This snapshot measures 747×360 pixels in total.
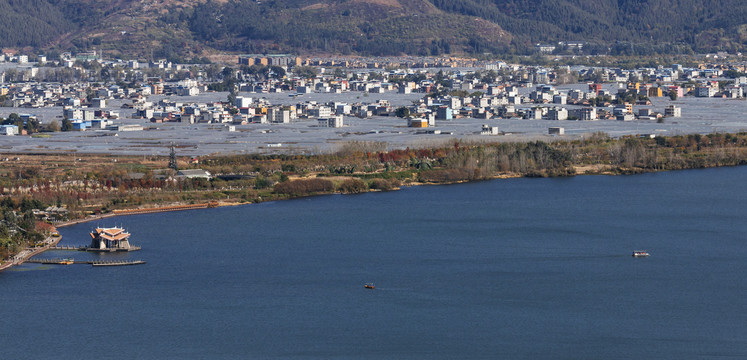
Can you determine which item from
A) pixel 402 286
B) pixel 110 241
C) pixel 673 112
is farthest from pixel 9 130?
pixel 402 286

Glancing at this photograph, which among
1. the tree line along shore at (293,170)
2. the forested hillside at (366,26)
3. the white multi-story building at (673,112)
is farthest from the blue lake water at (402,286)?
the forested hillside at (366,26)

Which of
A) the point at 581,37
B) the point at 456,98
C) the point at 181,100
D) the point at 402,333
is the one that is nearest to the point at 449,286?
the point at 402,333

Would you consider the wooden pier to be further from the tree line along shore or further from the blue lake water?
the tree line along shore

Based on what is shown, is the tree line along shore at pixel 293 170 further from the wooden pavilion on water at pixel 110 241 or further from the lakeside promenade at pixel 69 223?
the wooden pavilion on water at pixel 110 241

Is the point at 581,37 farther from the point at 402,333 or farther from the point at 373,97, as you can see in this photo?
the point at 402,333

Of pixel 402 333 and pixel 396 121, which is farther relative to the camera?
pixel 396 121
